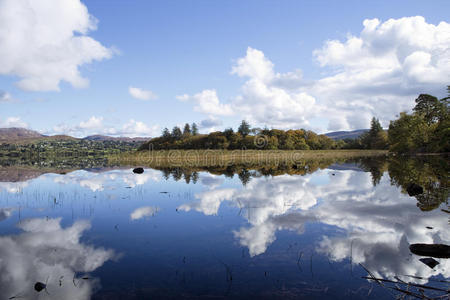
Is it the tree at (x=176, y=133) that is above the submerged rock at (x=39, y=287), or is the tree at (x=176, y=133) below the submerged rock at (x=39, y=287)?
above

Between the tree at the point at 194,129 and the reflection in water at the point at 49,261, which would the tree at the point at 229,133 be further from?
the reflection in water at the point at 49,261

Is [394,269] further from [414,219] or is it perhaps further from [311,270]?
[414,219]

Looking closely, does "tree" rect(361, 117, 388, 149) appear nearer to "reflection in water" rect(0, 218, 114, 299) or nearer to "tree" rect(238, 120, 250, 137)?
"tree" rect(238, 120, 250, 137)

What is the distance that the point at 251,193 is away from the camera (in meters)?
22.3

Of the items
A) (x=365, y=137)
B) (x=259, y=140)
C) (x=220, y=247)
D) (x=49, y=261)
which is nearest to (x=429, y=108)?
(x=365, y=137)

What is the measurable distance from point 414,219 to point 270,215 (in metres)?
7.51

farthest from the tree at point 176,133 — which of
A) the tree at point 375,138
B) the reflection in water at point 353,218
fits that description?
the reflection in water at point 353,218

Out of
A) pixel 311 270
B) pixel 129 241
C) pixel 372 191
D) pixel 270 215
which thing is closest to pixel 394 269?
pixel 311 270

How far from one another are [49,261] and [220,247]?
5.99m

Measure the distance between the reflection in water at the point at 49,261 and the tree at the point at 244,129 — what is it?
134186 mm

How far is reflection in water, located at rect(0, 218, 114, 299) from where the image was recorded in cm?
744

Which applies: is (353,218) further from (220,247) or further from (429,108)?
(429,108)

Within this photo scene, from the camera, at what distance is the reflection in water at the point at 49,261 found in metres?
7.44

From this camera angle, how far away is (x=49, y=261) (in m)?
9.27
